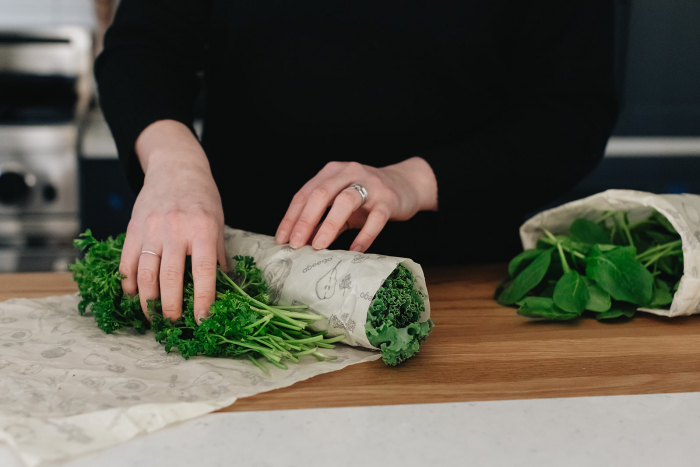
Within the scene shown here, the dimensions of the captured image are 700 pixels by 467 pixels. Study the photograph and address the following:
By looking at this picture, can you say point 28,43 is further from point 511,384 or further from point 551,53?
point 511,384

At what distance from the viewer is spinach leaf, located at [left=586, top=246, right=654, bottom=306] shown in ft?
2.50

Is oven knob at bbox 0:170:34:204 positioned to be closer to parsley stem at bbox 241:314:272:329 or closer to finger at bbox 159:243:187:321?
finger at bbox 159:243:187:321

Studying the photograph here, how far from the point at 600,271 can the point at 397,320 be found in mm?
323

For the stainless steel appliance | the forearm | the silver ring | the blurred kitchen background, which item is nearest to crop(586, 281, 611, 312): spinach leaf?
the silver ring

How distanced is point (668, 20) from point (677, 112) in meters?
0.41

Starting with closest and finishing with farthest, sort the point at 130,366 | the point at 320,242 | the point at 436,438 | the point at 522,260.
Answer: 1. the point at 436,438
2. the point at 130,366
3. the point at 320,242
4. the point at 522,260

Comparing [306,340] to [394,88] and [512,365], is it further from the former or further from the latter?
[394,88]

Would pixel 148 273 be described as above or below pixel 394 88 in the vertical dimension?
below

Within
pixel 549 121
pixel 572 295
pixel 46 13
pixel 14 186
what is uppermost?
pixel 46 13

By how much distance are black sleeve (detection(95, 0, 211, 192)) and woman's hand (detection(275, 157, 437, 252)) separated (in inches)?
10.7

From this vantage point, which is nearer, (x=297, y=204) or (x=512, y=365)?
(x=512, y=365)

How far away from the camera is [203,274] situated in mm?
646

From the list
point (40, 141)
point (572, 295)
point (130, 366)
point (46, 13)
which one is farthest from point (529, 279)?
point (46, 13)

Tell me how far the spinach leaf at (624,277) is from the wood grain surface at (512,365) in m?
0.04
